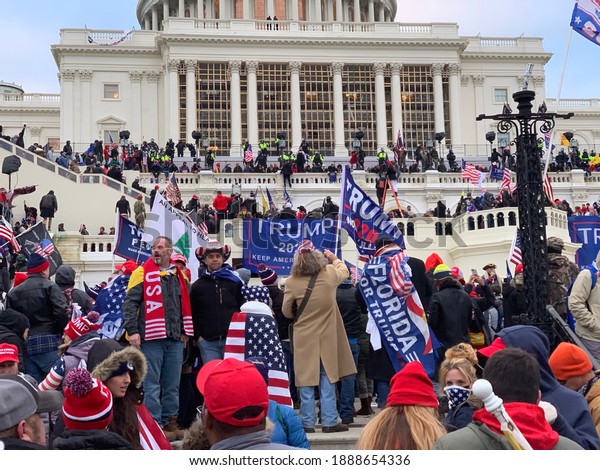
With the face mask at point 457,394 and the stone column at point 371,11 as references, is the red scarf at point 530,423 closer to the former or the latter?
the face mask at point 457,394

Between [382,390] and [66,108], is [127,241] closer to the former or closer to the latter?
[382,390]

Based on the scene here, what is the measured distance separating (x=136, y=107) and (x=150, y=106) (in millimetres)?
827

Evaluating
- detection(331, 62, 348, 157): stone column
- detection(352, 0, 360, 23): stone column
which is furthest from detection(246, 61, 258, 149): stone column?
detection(352, 0, 360, 23): stone column

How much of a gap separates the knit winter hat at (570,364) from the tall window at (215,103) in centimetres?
4639

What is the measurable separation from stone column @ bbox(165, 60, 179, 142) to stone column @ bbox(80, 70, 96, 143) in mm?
5081

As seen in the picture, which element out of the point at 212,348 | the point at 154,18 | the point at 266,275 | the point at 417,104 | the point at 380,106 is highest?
the point at 154,18

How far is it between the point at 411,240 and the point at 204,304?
18960 mm

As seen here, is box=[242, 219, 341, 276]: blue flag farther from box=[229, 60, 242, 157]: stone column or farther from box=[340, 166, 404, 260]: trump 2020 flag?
Result: box=[229, 60, 242, 157]: stone column

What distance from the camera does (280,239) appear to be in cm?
1546

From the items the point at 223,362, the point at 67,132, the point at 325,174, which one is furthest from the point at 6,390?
the point at 67,132

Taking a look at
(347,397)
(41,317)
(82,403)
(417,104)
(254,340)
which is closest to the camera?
(82,403)

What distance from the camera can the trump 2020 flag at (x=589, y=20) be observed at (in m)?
16.4

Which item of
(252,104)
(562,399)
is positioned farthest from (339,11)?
(562,399)
